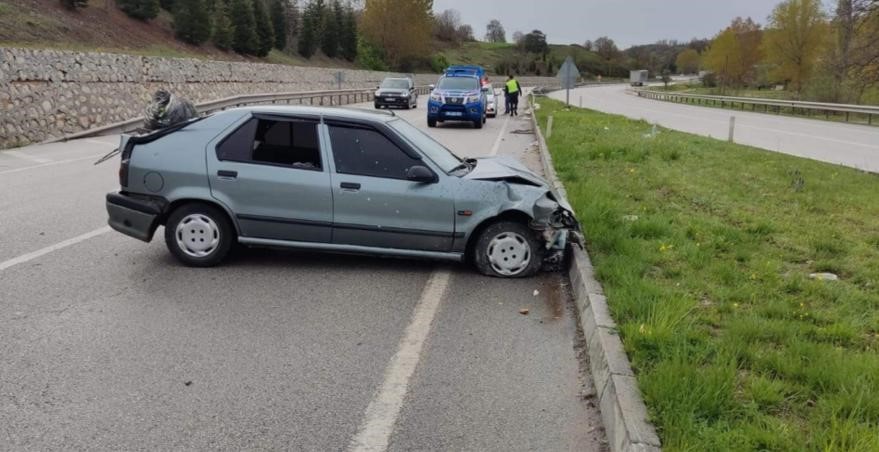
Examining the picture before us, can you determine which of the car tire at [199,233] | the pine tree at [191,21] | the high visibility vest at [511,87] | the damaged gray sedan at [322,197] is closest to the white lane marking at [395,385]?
the damaged gray sedan at [322,197]

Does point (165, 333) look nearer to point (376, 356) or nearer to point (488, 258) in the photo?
point (376, 356)

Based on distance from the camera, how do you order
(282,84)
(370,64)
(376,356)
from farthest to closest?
(370,64), (282,84), (376,356)

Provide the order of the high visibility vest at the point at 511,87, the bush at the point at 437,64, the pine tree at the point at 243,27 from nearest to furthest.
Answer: the high visibility vest at the point at 511,87 < the pine tree at the point at 243,27 < the bush at the point at 437,64

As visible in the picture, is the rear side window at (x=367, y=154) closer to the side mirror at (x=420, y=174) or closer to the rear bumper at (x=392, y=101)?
the side mirror at (x=420, y=174)

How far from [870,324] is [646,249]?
214cm

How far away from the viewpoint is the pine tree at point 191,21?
38.5m

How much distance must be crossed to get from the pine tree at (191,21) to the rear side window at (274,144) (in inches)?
1429

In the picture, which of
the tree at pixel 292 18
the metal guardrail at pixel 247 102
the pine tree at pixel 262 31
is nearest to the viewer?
the metal guardrail at pixel 247 102

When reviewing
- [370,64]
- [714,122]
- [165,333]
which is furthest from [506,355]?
[370,64]

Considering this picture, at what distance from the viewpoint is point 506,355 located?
4520 mm

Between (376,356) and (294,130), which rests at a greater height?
(294,130)

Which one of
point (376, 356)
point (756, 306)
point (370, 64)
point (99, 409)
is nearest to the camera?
point (99, 409)

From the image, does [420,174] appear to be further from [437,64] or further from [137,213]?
[437,64]

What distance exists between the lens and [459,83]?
85.3ft
